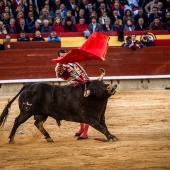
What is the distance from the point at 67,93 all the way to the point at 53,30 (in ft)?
23.0

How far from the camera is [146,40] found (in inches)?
631

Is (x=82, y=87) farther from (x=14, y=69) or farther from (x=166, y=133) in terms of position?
(x=14, y=69)

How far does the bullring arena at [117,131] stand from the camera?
24.2ft

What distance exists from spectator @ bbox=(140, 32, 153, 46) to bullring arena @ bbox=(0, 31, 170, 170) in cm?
19

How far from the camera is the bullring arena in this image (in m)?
7.39

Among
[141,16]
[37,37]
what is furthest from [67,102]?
[141,16]

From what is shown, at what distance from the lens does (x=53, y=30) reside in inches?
630

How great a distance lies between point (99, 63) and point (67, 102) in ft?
22.7

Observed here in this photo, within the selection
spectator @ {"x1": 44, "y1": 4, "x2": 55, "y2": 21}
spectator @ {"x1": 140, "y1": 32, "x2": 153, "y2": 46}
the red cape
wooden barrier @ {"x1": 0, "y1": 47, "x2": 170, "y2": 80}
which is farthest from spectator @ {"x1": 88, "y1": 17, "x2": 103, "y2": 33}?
the red cape

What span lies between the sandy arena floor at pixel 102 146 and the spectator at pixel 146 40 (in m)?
3.56

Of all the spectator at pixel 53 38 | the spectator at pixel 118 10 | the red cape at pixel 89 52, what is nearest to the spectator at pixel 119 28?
the spectator at pixel 118 10

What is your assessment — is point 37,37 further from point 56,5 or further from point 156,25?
point 156,25

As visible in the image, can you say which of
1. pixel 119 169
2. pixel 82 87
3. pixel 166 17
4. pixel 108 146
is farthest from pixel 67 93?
pixel 166 17

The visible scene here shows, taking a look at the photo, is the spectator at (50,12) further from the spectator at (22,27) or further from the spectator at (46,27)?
the spectator at (22,27)
